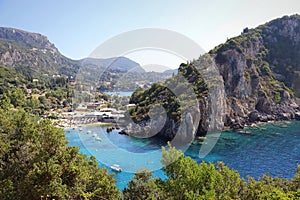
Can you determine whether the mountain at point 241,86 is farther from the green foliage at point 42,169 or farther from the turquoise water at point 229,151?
the green foliage at point 42,169

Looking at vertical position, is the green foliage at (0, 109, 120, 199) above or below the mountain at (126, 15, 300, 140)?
below

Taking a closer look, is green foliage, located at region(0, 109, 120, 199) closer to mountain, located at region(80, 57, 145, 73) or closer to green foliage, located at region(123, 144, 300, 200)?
green foliage, located at region(123, 144, 300, 200)

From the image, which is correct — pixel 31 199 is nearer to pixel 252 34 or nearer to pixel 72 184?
pixel 72 184

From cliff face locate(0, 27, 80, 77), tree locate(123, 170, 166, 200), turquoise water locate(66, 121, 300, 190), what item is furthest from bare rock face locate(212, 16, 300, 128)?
cliff face locate(0, 27, 80, 77)

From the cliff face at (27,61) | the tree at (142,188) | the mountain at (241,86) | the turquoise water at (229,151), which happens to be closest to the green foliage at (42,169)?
the tree at (142,188)

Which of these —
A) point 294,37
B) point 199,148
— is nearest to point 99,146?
point 199,148

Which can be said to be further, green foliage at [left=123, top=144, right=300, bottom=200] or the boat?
the boat

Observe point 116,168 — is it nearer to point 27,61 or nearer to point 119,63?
point 119,63
